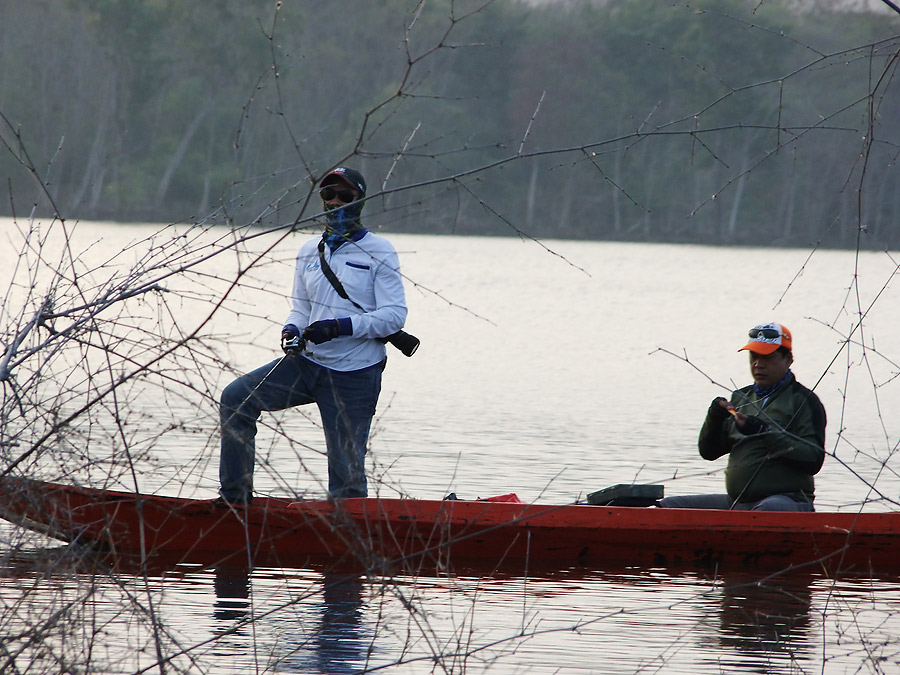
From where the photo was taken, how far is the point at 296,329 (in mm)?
6609

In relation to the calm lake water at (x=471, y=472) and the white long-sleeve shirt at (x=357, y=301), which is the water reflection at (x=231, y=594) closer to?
the calm lake water at (x=471, y=472)

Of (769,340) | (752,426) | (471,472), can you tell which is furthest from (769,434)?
(471,472)

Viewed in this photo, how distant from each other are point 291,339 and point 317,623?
4.36ft

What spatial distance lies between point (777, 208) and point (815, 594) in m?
63.9

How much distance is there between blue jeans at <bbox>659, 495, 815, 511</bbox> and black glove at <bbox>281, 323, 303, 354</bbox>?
2.34 m

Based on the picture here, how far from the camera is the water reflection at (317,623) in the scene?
5.33 metres

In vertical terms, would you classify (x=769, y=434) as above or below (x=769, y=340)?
below

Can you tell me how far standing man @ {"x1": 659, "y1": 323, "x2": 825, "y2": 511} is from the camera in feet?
22.3

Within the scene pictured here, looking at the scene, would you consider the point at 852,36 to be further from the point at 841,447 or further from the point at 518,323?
the point at 518,323

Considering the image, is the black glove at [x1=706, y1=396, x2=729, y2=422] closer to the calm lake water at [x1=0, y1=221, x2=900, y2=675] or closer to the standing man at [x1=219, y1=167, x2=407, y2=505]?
the calm lake water at [x1=0, y1=221, x2=900, y2=675]

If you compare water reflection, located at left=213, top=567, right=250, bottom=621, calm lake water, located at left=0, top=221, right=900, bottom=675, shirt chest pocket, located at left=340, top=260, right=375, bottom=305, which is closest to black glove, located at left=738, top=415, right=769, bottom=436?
calm lake water, located at left=0, top=221, right=900, bottom=675

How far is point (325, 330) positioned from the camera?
638cm

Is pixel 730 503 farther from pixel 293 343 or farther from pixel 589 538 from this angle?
pixel 293 343

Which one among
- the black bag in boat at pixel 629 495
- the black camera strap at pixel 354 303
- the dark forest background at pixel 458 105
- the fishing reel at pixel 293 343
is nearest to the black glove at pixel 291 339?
the fishing reel at pixel 293 343
